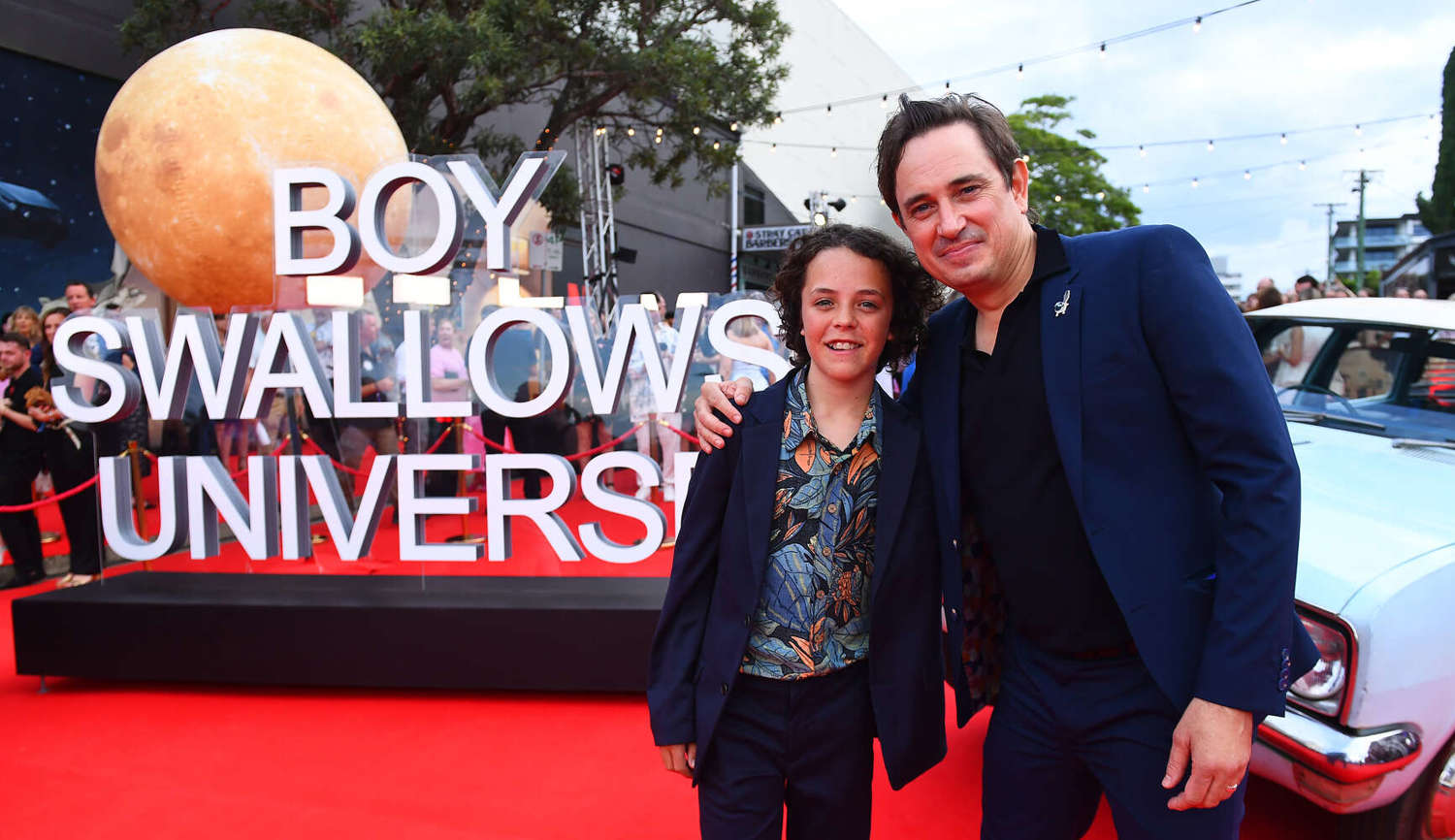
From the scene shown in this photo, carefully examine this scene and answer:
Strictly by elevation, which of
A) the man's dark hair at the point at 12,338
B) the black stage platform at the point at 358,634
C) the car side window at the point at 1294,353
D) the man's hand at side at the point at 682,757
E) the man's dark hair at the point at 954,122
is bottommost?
the black stage platform at the point at 358,634

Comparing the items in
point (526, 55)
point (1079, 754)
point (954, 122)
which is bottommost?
point (1079, 754)

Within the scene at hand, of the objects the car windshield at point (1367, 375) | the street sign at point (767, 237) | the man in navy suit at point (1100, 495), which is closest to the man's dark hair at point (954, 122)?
the man in navy suit at point (1100, 495)

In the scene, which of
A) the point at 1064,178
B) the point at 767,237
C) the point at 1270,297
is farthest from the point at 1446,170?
the point at 1270,297

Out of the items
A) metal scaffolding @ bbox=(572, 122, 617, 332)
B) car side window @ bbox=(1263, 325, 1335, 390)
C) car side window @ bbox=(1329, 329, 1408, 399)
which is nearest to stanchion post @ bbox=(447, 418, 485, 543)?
car side window @ bbox=(1263, 325, 1335, 390)

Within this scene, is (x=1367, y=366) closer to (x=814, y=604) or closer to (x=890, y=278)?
(x=890, y=278)

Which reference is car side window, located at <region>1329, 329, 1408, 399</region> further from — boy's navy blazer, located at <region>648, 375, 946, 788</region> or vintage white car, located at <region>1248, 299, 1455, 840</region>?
boy's navy blazer, located at <region>648, 375, 946, 788</region>

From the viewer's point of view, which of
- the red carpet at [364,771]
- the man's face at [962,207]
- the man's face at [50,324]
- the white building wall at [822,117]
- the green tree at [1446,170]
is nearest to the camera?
the man's face at [962,207]

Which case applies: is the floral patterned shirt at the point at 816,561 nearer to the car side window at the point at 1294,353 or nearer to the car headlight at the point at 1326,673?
the car headlight at the point at 1326,673

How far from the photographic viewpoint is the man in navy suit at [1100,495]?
142 centimetres

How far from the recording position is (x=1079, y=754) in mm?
1653

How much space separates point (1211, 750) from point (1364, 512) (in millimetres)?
1628

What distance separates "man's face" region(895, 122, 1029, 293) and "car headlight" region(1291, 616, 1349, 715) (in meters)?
1.44

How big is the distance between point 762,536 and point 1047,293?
728 millimetres

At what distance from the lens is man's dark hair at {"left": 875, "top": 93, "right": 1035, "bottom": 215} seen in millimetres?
1673
